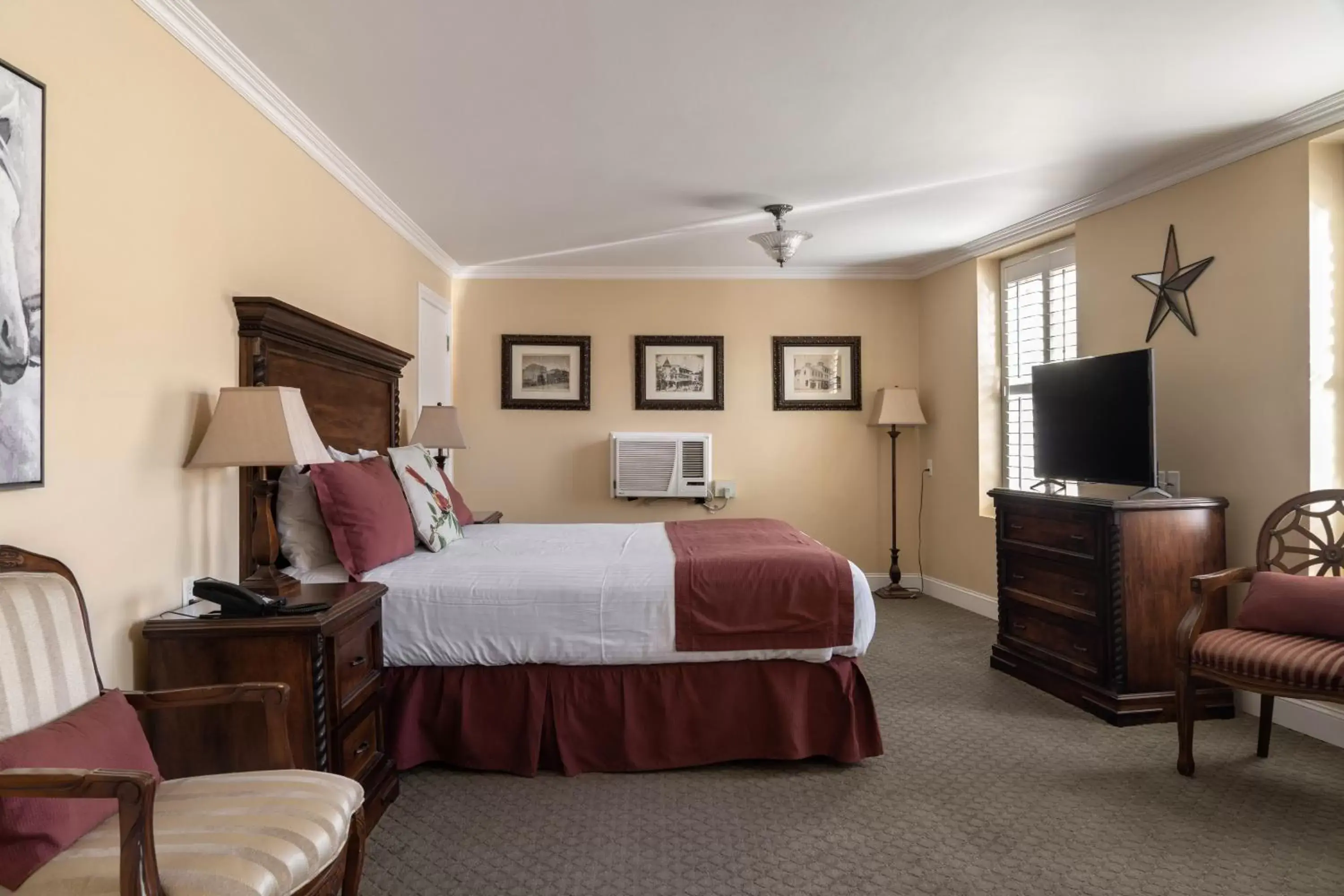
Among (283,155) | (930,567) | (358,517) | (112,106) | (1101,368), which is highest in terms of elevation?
(283,155)

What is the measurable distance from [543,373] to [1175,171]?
4034 mm

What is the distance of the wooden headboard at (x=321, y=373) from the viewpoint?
2.68 metres

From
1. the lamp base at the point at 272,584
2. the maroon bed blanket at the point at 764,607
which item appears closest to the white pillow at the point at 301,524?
the lamp base at the point at 272,584

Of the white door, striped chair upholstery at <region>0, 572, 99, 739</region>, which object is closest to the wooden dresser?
striped chair upholstery at <region>0, 572, 99, 739</region>

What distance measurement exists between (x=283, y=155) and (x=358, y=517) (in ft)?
4.91

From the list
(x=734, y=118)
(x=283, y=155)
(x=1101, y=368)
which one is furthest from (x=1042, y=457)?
(x=283, y=155)

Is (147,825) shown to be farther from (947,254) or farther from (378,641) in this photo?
(947,254)

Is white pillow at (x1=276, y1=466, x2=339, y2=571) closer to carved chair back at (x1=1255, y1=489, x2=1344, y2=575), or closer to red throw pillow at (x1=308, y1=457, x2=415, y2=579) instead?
red throw pillow at (x1=308, y1=457, x2=415, y2=579)

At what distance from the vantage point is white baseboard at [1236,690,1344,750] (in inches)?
115

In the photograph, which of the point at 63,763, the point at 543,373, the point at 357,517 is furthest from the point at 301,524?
the point at 543,373

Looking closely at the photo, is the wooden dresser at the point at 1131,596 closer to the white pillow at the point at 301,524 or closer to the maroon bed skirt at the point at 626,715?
the maroon bed skirt at the point at 626,715

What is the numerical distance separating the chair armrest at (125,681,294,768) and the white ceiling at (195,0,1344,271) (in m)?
1.93

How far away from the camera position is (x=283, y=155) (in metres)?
3.02

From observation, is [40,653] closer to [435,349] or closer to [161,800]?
[161,800]
